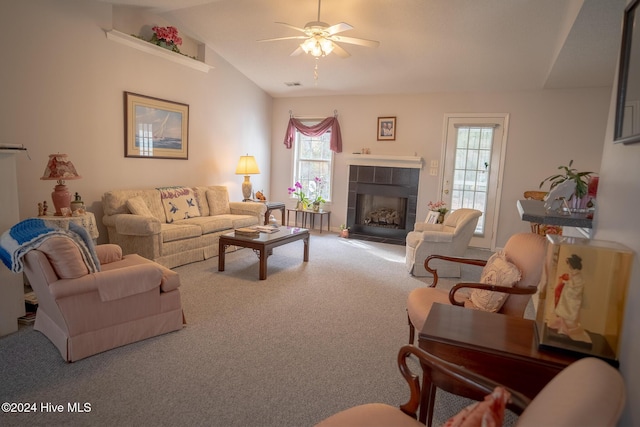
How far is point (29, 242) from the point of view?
232 centimetres

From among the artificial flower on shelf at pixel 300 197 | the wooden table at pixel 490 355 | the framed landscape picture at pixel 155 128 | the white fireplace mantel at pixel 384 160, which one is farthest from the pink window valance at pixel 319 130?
the wooden table at pixel 490 355

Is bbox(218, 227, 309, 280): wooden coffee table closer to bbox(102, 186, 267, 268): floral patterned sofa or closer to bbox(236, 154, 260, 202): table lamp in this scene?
bbox(102, 186, 267, 268): floral patterned sofa

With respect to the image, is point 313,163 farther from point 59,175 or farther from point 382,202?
point 59,175

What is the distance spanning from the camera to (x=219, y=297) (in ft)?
11.9

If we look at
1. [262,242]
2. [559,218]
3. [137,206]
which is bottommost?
[262,242]

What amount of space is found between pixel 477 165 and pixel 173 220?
4.62 metres

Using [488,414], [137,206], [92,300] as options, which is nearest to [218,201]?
[137,206]

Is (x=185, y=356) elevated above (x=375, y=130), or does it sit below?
below

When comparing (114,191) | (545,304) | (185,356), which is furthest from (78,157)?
(545,304)

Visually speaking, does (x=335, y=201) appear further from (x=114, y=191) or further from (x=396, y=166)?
(x=114, y=191)

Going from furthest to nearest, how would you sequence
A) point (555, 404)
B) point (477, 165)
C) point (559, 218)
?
1. point (477, 165)
2. point (559, 218)
3. point (555, 404)

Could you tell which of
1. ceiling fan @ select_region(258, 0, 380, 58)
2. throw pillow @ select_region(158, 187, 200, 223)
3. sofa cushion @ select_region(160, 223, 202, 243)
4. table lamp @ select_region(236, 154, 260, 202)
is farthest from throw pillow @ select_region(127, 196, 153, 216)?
ceiling fan @ select_region(258, 0, 380, 58)

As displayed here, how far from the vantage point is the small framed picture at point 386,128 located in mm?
6574

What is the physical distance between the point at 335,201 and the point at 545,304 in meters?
5.71
